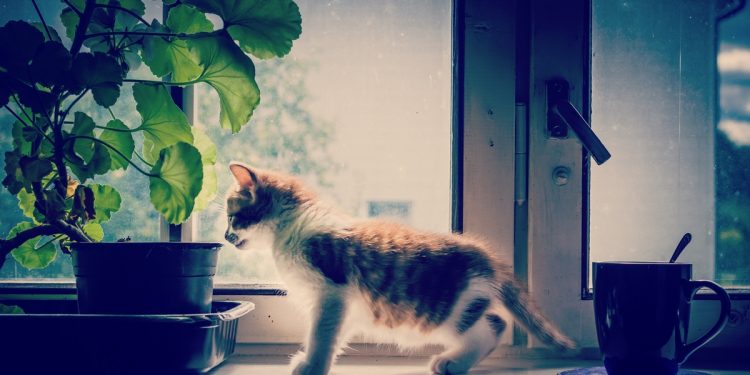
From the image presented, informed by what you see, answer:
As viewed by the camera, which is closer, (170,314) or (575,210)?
Result: (170,314)

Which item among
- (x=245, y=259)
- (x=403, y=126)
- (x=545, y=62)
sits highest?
(x=545, y=62)

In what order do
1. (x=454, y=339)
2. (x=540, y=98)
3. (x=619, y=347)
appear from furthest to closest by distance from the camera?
(x=540, y=98) < (x=454, y=339) < (x=619, y=347)

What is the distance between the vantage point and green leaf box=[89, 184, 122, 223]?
941 mm

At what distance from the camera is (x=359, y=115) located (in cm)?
108

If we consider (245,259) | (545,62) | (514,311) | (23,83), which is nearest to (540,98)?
(545,62)

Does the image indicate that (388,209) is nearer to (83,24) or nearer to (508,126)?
(508,126)

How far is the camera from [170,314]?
0.78 metres

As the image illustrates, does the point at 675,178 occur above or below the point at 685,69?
below

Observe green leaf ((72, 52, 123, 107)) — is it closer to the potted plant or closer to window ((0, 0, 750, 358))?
the potted plant

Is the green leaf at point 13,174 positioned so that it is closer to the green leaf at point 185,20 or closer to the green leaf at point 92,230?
the green leaf at point 92,230

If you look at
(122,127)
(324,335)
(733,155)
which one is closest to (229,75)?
(122,127)

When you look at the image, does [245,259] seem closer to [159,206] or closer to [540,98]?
[159,206]

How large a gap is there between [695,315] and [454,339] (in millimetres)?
441

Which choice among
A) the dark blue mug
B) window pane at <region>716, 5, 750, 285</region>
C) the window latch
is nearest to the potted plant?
the window latch
